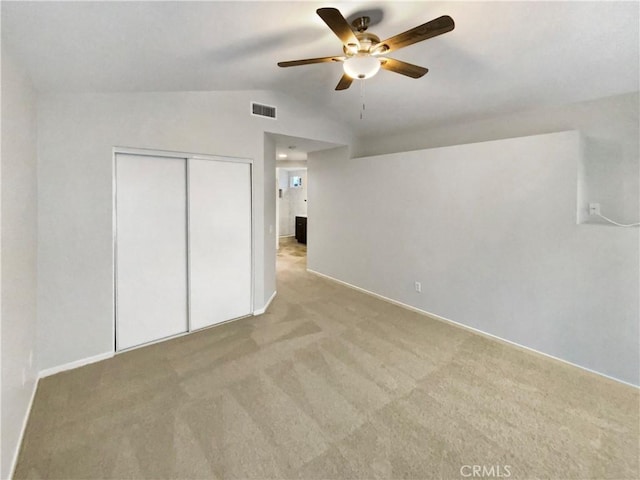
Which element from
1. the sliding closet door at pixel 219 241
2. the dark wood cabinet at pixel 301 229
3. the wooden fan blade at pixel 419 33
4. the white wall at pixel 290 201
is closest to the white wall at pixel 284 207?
the white wall at pixel 290 201

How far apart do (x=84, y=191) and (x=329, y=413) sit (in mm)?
2856

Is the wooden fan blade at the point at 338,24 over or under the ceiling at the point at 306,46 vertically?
under

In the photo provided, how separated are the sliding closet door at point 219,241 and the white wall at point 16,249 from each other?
1.33 metres

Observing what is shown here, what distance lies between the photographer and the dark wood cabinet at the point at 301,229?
30.8 feet

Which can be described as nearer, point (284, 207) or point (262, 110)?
point (262, 110)

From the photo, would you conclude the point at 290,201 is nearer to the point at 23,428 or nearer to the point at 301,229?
the point at 301,229

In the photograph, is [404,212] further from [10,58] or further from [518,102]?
[10,58]

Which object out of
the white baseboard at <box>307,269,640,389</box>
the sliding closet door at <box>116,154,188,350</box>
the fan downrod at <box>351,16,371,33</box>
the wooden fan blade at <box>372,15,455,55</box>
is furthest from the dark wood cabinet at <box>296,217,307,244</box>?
the wooden fan blade at <box>372,15,455,55</box>

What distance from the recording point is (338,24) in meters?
1.60

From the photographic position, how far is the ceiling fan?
5.07 feet

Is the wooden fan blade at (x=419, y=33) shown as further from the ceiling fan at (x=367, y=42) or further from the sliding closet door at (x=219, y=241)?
the sliding closet door at (x=219, y=241)

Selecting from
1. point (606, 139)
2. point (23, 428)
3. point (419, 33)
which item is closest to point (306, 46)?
point (419, 33)

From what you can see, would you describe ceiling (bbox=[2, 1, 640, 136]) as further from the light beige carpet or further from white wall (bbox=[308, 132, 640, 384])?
the light beige carpet

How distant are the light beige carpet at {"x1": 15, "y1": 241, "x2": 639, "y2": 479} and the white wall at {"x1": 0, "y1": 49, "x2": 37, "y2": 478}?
0.86ft
